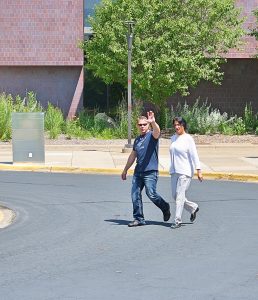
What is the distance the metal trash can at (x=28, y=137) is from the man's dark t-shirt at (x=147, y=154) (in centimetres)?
1077

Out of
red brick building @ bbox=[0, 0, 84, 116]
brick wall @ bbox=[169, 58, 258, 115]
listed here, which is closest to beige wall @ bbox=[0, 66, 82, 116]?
red brick building @ bbox=[0, 0, 84, 116]

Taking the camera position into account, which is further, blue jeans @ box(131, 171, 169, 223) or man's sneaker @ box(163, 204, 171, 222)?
man's sneaker @ box(163, 204, 171, 222)

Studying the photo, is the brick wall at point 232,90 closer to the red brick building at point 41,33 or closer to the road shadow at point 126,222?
the red brick building at point 41,33

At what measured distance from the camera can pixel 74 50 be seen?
3972cm

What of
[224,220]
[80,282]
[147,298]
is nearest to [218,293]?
[147,298]

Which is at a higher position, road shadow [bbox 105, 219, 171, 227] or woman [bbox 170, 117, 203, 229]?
woman [bbox 170, 117, 203, 229]

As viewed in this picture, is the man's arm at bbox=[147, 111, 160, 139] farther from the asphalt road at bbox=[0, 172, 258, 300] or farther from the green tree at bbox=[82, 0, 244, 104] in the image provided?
the green tree at bbox=[82, 0, 244, 104]

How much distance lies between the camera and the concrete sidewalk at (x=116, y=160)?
22.6m

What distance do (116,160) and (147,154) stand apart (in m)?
12.7

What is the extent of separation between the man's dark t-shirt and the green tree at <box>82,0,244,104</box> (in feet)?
69.2

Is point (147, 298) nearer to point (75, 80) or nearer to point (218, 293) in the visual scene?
point (218, 293)

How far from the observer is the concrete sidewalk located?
2257 centimetres

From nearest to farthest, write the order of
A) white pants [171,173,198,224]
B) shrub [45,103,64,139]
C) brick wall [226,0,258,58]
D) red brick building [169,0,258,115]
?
white pants [171,173,198,224] < shrub [45,103,64,139] < brick wall [226,0,258,58] < red brick building [169,0,258,115]

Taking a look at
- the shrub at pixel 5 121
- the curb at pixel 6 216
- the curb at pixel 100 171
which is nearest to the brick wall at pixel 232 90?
the shrub at pixel 5 121
